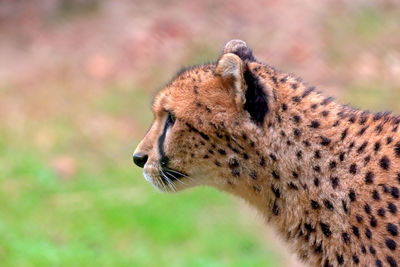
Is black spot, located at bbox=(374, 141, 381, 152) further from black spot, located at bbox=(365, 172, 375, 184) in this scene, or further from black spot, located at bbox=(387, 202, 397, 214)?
black spot, located at bbox=(387, 202, 397, 214)

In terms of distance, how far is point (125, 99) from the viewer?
7.97m

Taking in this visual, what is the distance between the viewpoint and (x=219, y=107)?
286 centimetres

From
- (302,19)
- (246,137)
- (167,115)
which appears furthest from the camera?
(302,19)

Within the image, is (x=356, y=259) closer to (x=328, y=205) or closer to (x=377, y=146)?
(x=328, y=205)

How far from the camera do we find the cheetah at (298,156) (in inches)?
106

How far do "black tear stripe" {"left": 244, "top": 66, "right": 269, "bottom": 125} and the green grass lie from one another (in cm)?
267

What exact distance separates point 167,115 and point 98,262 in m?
2.51

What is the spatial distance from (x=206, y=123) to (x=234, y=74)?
0.74 feet

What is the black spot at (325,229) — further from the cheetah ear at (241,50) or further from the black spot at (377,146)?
the cheetah ear at (241,50)

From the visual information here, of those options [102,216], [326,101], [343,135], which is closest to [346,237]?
[343,135]

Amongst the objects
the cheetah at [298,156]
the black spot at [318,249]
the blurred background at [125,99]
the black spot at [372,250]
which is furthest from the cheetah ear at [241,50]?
the blurred background at [125,99]

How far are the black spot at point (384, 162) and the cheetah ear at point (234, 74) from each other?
0.52 metres

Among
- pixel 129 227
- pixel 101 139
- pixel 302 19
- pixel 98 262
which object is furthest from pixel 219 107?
pixel 302 19

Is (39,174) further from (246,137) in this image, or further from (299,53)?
(246,137)
